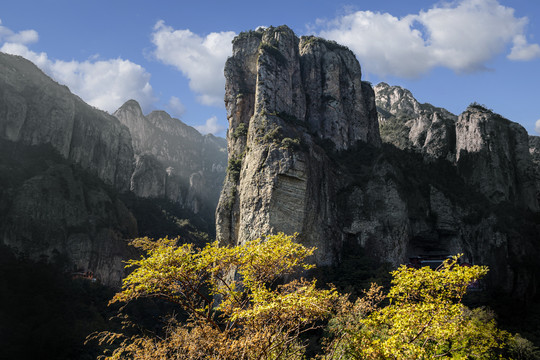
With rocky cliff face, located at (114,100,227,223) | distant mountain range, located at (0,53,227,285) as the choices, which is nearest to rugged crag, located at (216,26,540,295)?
distant mountain range, located at (0,53,227,285)

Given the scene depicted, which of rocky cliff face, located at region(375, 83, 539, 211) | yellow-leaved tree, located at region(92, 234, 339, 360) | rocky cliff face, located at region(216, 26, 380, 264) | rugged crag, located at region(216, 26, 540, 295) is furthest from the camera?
rocky cliff face, located at region(375, 83, 539, 211)

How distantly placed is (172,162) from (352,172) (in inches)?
4745

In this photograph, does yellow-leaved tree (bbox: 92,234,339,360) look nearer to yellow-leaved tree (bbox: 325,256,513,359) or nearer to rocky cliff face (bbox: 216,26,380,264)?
yellow-leaved tree (bbox: 325,256,513,359)

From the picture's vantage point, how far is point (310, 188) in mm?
40062

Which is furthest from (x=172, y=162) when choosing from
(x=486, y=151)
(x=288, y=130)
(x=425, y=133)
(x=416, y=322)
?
(x=416, y=322)

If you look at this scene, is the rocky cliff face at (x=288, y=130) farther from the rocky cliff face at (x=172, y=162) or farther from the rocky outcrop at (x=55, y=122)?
the rocky cliff face at (x=172, y=162)

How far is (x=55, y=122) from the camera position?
73.4m

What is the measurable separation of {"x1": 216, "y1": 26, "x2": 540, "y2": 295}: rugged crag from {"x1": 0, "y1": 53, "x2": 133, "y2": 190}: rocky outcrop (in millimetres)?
42744

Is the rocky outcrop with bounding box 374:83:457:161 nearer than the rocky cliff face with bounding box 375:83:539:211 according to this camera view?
No

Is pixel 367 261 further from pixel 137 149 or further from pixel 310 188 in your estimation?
pixel 137 149

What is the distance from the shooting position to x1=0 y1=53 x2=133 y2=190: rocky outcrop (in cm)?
6744

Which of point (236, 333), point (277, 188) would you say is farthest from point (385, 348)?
point (277, 188)

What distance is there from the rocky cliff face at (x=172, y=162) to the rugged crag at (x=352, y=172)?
71.1 meters

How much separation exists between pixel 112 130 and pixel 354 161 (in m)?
67.8
